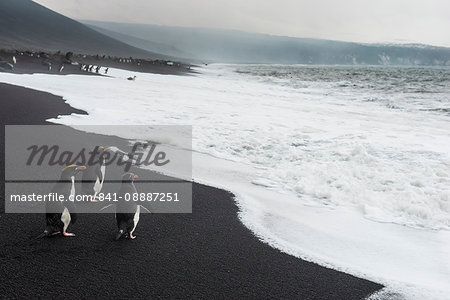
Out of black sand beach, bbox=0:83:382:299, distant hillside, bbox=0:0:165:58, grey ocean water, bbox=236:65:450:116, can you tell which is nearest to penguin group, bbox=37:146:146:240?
black sand beach, bbox=0:83:382:299

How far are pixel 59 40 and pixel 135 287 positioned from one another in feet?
470

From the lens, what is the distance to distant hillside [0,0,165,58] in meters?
119

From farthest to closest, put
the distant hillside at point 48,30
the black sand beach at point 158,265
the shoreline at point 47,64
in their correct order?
1. the distant hillside at point 48,30
2. the shoreline at point 47,64
3. the black sand beach at point 158,265

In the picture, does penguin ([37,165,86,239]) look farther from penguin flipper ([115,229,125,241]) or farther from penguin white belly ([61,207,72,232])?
penguin flipper ([115,229,125,241])

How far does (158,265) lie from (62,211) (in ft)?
4.23

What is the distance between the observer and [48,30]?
457ft

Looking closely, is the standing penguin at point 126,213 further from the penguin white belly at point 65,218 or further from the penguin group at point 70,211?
the penguin white belly at point 65,218

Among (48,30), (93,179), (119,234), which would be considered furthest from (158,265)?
(48,30)

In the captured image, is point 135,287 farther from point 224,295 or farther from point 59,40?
point 59,40

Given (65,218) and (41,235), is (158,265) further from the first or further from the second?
(41,235)

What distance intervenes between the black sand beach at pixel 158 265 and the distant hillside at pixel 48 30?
394 ft

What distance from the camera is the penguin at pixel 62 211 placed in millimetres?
4156

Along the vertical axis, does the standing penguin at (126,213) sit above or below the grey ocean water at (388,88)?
below

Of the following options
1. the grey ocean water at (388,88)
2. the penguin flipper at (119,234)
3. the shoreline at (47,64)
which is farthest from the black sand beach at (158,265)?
the shoreline at (47,64)
